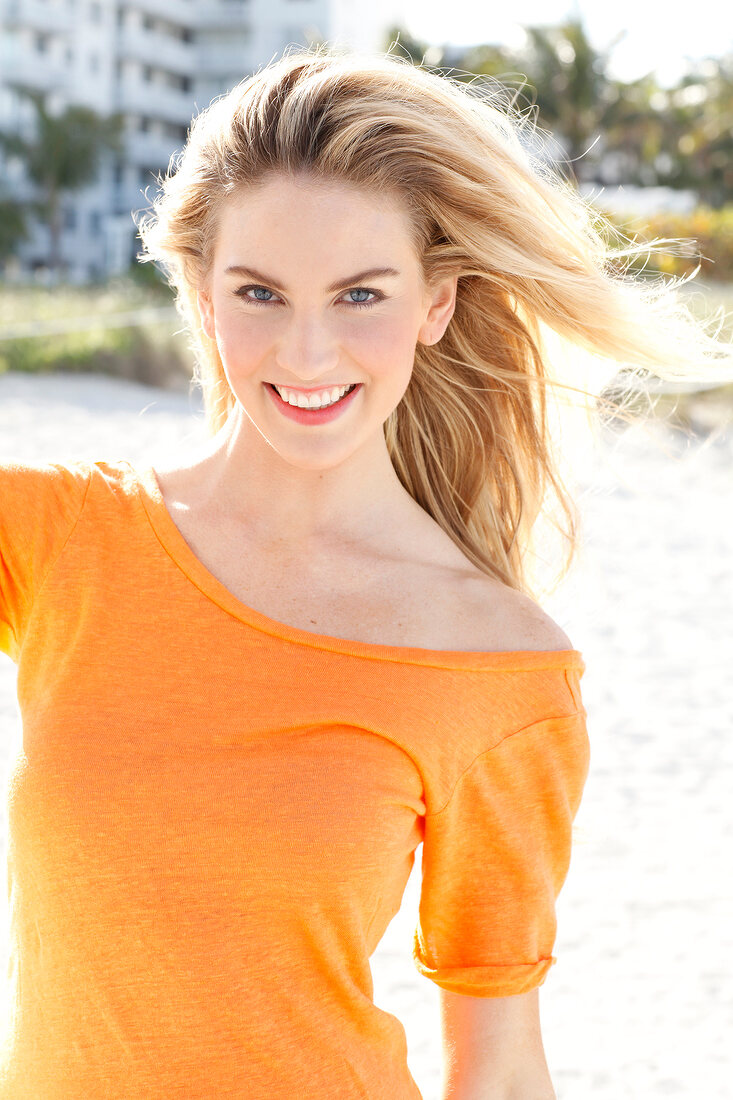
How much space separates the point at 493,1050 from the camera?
5.11 ft

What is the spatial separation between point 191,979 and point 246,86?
1156 mm

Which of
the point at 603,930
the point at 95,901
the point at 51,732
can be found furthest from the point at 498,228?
the point at 603,930

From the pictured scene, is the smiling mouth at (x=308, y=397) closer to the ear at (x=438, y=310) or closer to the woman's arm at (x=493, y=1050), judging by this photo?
the ear at (x=438, y=310)

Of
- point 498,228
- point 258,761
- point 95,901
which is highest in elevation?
point 498,228

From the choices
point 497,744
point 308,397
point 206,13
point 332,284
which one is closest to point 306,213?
point 332,284

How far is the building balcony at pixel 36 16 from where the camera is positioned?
4366 centimetres

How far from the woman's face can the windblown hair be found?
5 cm

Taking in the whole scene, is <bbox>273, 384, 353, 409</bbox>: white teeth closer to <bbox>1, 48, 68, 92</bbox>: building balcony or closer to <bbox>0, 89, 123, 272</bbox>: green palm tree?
<bbox>0, 89, 123, 272</bbox>: green palm tree

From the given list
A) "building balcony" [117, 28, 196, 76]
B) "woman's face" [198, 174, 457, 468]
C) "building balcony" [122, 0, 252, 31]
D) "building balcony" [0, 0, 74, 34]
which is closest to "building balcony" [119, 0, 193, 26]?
"building balcony" [122, 0, 252, 31]

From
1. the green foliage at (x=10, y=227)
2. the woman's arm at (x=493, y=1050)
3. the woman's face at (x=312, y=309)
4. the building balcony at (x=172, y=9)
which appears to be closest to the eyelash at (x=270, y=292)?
the woman's face at (x=312, y=309)

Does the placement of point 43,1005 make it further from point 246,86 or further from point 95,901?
point 246,86

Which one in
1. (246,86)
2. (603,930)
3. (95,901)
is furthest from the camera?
(603,930)

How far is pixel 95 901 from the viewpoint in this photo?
1389mm

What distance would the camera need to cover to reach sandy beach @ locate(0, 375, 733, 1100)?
3.40 meters
